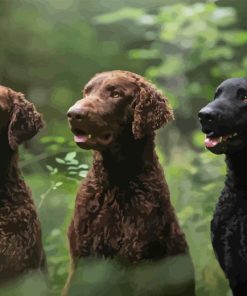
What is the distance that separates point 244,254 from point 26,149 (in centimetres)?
75

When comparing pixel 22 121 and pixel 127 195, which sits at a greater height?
pixel 22 121

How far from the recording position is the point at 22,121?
6.40 ft

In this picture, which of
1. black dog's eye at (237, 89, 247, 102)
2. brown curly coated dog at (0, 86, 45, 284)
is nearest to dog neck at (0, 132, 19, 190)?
brown curly coated dog at (0, 86, 45, 284)

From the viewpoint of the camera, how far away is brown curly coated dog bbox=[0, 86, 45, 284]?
1944 millimetres

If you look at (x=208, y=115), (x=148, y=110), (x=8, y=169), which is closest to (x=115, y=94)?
(x=148, y=110)

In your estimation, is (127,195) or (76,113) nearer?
(76,113)

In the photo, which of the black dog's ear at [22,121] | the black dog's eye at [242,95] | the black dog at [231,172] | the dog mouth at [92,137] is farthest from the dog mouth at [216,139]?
the black dog's ear at [22,121]

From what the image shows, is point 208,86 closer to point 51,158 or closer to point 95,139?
point 95,139

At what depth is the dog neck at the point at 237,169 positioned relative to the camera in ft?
6.14

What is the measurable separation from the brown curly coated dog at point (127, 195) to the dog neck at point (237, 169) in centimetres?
20

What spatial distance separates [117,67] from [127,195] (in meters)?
0.41

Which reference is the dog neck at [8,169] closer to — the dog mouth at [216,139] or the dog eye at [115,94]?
the dog eye at [115,94]

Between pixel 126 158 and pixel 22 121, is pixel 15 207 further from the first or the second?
pixel 126 158

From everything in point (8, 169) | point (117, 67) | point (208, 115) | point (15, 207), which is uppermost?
point (117, 67)
